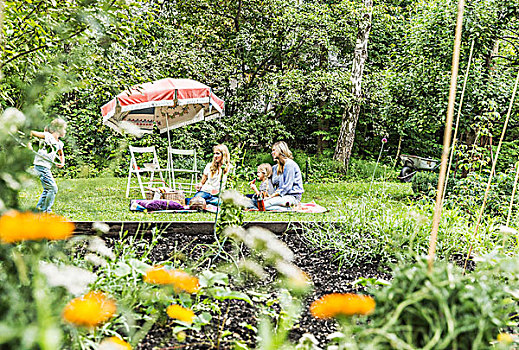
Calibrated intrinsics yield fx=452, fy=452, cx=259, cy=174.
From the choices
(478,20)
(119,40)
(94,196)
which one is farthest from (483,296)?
(94,196)

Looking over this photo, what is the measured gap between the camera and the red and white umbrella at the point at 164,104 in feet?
23.3

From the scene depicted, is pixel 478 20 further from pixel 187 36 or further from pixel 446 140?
pixel 187 36

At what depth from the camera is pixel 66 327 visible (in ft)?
4.07

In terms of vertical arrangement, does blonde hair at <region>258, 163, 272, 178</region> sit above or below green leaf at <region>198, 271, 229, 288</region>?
below

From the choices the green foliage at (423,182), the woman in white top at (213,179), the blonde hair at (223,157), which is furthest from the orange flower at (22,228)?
the green foliage at (423,182)

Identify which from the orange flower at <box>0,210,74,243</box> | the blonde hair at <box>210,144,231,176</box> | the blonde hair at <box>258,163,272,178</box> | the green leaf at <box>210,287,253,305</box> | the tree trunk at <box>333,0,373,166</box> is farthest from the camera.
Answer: the tree trunk at <box>333,0,373,166</box>

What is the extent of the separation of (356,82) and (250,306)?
1053 cm

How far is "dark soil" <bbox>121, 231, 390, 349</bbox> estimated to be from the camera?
1921mm

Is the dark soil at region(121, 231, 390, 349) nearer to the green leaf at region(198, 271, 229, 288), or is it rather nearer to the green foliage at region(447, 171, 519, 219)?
the green leaf at region(198, 271, 229, 288)

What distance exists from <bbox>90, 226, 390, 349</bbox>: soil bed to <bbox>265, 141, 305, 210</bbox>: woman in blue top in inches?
99.9

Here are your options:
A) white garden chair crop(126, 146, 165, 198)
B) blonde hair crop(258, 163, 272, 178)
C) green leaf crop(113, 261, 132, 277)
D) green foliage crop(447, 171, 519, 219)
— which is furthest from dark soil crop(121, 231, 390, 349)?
white garden chair crop(126, 146, 165, 198)

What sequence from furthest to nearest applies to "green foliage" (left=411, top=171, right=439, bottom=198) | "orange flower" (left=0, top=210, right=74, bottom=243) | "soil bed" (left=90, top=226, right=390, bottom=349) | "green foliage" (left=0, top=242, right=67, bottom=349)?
1. "green foliage" (left=411, top=171, right=439, bottom=198)
2. "soil bed" (left=90, top=226, right=390, bottom=349)
3. "orange flower" (left=0, top=210, right=74, bottom=243)
4. "green foliage" (left=0, top=242, right=67, bottom=349)

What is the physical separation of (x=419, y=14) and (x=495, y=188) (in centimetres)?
398

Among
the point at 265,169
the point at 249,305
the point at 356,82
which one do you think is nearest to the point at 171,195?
the point at 265,169
